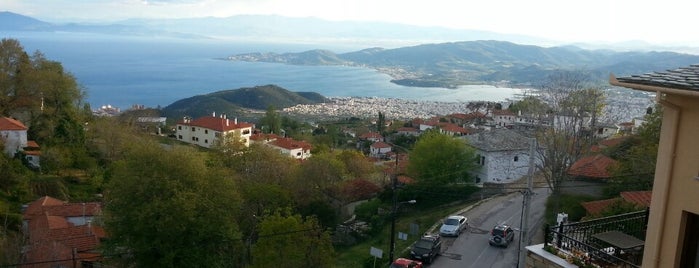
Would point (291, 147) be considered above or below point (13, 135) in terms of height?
below

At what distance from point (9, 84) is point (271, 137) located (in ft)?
69.9

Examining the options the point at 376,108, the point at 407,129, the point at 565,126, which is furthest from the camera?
the point at 376,108

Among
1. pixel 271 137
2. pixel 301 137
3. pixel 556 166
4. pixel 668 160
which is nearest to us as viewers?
pixel 668 160

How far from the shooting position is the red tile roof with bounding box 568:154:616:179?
22000 millimetres

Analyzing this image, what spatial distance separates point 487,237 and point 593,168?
6472 mm

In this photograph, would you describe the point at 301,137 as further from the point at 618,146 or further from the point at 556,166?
the point at 556,166

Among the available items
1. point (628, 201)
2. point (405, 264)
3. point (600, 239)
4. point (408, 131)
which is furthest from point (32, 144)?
point (408, 131)

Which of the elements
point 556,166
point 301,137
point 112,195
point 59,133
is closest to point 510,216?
point 556,166

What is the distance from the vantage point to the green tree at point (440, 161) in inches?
1137

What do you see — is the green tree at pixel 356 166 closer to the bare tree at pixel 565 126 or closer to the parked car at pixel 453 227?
the parked car at pixel 453 227

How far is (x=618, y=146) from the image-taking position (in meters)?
26.6

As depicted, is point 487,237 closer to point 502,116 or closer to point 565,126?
point 565,126

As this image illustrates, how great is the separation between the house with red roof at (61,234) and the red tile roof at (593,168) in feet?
60.2

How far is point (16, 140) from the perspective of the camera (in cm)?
3141
